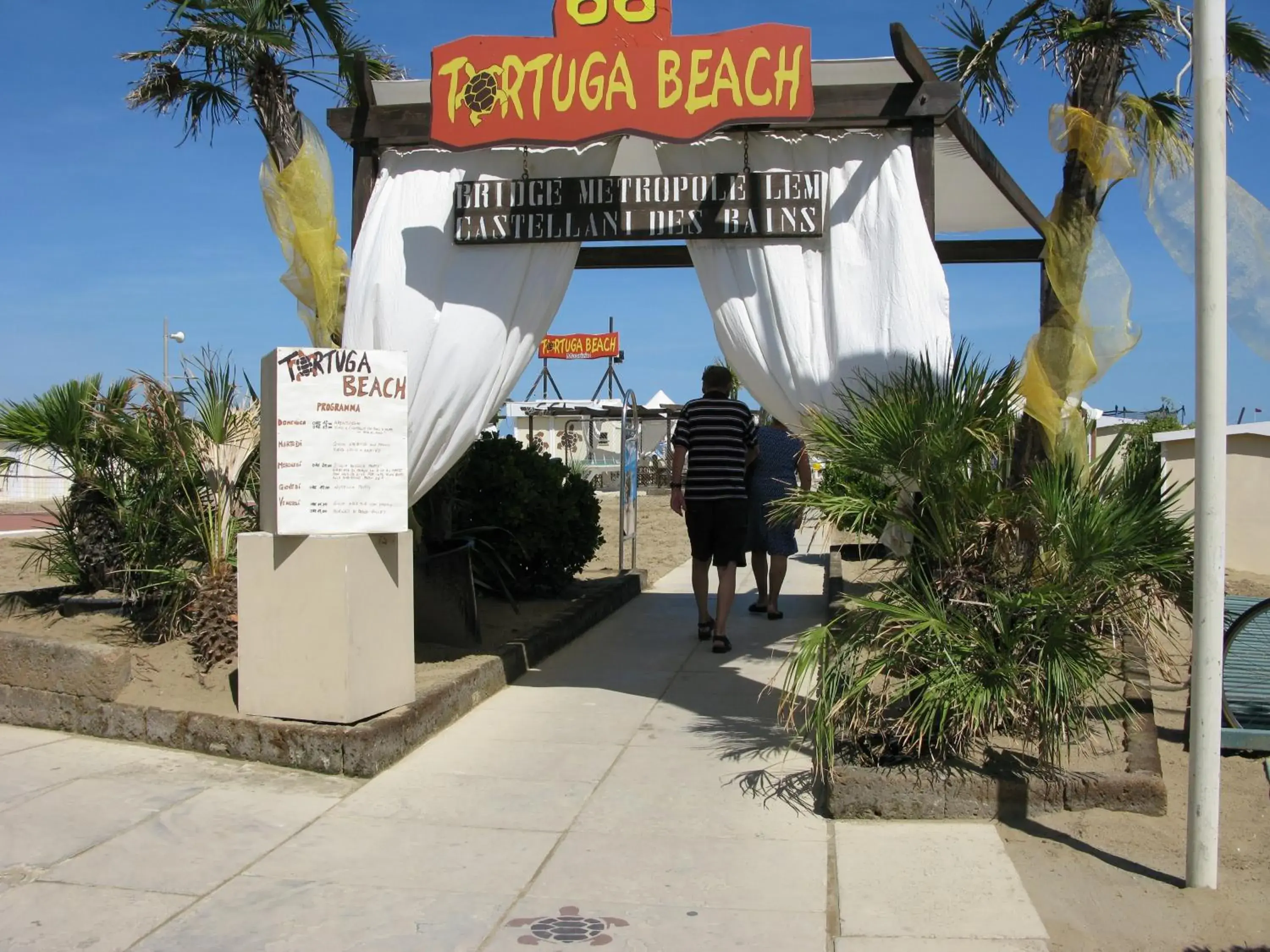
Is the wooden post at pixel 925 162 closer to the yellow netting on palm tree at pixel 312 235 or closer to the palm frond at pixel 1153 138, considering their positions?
the palm frond at pixel 1153 138

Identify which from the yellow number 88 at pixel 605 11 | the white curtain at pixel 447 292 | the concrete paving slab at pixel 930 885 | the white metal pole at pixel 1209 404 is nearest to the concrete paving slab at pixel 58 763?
the white curtain at pixel 447 292

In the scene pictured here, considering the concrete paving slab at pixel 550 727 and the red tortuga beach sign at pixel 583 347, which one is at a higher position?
the red tortuga beach sign at pixel 583 347

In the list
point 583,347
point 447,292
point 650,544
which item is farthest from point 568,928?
point 583,347

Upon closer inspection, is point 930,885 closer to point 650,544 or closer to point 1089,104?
point 1089,104

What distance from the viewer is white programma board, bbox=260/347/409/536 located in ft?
18.2

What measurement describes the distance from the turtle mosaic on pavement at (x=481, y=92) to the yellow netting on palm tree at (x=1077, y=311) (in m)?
3.10

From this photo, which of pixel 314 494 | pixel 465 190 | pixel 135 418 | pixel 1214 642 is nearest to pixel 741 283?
pixel 465 190

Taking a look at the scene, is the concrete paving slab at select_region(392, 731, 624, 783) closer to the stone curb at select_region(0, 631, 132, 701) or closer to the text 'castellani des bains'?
the stone curb at select_region(0, 631, 132, 701)

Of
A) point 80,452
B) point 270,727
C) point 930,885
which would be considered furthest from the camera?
point 80,452

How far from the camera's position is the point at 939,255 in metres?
7.39

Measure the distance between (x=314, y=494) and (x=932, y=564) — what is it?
2940mm

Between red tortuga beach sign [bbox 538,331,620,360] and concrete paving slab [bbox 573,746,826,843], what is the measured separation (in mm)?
35085

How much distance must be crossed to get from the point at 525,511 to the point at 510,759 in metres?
3.44

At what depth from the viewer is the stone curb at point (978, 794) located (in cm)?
463
